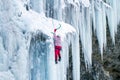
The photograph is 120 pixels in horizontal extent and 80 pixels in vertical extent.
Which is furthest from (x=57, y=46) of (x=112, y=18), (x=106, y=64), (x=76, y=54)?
(x=112, y=18)

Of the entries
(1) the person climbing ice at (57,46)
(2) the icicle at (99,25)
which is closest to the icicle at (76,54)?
(1) the person climbing ice at (57,46)

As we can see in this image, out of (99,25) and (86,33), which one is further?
(99,25)

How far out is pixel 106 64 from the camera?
18.3 m

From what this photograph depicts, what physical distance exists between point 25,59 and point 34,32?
64 centimetres

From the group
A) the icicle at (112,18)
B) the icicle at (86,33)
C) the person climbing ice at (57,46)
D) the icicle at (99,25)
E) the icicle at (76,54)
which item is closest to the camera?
the person climbing ice at (57,46)

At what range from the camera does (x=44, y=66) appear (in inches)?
300

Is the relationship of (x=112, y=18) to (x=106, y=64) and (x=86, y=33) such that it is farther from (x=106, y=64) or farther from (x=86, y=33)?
(x=86, y=33)

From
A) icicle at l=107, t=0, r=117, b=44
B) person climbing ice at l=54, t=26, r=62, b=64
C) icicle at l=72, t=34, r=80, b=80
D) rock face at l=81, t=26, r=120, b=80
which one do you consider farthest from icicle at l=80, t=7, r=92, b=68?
person climbing ice at l=54, t=26, r=62, b=64

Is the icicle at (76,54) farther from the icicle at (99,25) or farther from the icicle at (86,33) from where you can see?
the icicle at (99,25)

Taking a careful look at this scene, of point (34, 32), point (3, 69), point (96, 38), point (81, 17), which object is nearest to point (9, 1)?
point (34, 32)

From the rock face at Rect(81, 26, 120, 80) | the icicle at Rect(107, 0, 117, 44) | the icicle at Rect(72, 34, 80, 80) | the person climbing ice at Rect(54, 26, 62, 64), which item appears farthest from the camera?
the icicle at Rect(107, 0, 117, 44)

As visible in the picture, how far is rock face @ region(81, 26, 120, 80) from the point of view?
16516 mm

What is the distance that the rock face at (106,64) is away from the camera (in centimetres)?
1652

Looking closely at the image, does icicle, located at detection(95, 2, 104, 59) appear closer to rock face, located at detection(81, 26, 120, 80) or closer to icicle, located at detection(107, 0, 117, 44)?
rock face, located at detection(81, 26, 120, 80)
